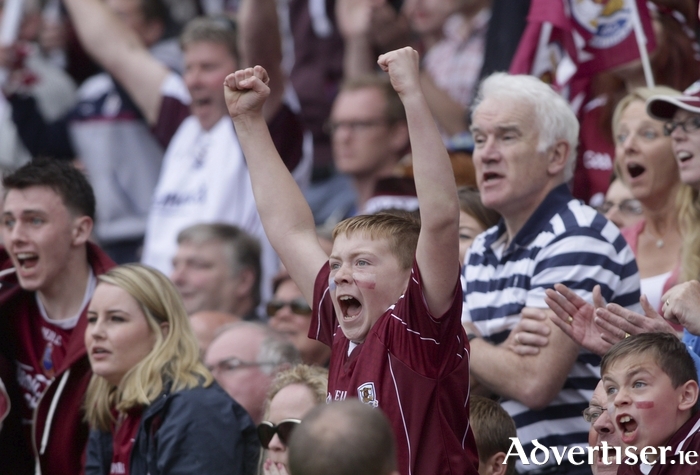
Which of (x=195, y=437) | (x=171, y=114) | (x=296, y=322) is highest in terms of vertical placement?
(x=171, y=114)

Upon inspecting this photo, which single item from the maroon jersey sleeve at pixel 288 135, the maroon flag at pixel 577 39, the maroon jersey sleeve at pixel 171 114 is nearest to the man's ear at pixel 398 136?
the maroon jersey sleeve at pixel 288 135

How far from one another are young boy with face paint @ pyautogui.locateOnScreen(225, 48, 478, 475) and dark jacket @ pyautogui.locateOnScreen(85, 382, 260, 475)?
0.95 metres

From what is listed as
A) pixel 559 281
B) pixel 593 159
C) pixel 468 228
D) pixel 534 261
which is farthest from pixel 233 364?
pixel 593 159

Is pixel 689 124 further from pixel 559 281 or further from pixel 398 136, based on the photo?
pixel 398 136

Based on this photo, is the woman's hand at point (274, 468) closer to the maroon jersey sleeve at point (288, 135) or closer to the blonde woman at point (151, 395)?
the blonde woman at point (151, 395)

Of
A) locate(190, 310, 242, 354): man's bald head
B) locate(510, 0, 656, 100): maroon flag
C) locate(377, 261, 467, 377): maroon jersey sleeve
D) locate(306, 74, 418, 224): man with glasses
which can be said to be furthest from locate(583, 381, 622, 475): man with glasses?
locate(306, 74, 418, 224): man with glasses

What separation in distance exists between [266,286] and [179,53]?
232 centimetres

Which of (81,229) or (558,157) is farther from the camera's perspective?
(81,229)

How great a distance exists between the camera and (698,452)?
3379 mm

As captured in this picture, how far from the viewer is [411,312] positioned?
3395mm

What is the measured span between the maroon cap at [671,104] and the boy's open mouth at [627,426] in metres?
1.57

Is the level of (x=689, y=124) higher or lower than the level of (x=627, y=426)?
higher

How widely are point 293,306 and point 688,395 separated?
2.96m

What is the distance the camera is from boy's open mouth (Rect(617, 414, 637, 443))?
350cm
